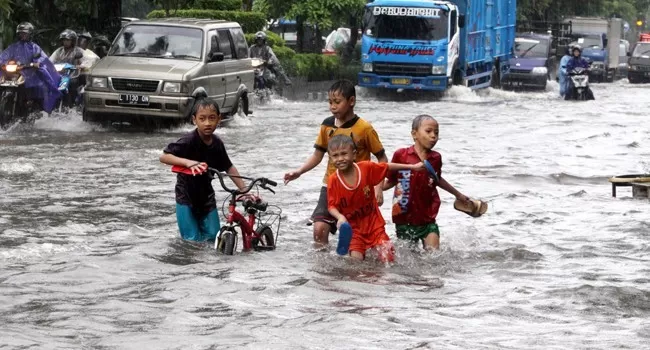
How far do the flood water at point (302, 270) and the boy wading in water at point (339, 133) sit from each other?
24cm

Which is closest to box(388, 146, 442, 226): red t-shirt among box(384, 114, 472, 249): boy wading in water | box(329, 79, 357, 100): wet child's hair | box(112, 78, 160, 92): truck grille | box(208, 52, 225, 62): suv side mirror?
box(384, 114, 472, 249): boy wading in water


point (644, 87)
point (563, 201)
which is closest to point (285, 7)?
point (644, 87)

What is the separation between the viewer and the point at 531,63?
44.3m

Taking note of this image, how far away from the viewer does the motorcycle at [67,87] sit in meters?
22.0

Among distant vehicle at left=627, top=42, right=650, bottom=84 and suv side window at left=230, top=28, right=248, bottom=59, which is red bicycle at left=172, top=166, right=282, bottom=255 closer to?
suv side window at left=230, top=28, right=248, bottom=59

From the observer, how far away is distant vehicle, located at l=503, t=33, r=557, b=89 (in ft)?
144

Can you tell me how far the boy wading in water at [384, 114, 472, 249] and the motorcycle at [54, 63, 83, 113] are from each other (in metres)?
12.6

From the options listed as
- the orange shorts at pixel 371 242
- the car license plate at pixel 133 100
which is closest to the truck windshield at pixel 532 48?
the car license plate at pixel 133 100

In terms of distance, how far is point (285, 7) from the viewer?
39469 mm

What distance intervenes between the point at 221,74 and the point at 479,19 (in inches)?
667

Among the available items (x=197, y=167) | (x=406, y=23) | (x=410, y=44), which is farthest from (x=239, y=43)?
(x=197, y=167)

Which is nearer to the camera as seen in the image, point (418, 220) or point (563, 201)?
point (418, 220)

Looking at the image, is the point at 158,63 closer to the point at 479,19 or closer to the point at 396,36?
the point at 396,36

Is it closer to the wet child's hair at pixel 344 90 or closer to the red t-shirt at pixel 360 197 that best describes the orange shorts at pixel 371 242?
the red t-shirt at pixel 360 197
